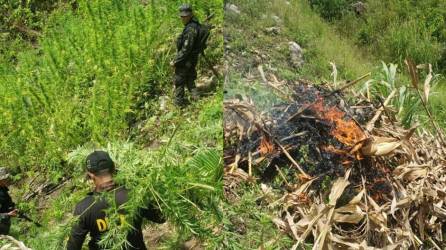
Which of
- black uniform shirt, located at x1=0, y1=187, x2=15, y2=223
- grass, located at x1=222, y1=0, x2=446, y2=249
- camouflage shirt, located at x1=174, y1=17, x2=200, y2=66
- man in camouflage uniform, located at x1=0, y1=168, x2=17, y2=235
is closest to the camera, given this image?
grass, located at x1=222, y1=0, x2=446, y2=249

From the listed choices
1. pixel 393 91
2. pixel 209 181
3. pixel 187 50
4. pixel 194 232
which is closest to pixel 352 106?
pixel 393 91

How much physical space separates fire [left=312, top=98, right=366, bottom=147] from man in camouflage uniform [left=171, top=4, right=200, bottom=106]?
2799 millimetres

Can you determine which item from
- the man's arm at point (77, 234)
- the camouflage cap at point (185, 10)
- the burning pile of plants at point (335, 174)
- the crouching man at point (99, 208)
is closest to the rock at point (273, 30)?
the burning pile of plants at point (335, 174)

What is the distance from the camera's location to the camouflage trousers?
573 cm

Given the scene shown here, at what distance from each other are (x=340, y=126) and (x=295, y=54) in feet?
2.10

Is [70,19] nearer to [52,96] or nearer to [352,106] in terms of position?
[52,96]

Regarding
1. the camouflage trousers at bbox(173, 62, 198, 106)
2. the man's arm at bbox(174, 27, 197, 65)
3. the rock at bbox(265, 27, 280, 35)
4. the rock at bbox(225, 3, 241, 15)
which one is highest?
the rock at bbox(225, 3, 241, 15)

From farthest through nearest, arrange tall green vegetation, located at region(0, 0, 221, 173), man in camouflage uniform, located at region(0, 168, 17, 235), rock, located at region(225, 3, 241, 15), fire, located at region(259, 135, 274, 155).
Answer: tall green vegetation, located at region(0, 0, 221, 173) < man in camouflage uniform, located at region(0, 168, 17, 235) < rock, located at region(225, 3, 241, 15) < fire, located at region(259, 135, 274, 155)

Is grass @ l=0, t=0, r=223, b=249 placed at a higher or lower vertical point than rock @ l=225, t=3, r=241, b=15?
lower

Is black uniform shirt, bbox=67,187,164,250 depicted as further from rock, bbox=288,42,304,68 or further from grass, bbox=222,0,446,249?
rock, bbox=288,42,304,68

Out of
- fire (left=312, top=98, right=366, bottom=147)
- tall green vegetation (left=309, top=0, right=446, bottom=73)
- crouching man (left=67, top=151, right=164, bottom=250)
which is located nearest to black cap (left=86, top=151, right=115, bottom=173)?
crouching man (left=67, top=151, right=164, bottom=250)

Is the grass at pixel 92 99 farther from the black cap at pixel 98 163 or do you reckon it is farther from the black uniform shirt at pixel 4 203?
the black cap at pixel 98 163

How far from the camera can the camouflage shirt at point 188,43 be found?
551 cm

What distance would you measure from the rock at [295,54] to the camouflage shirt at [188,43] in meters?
2.34
